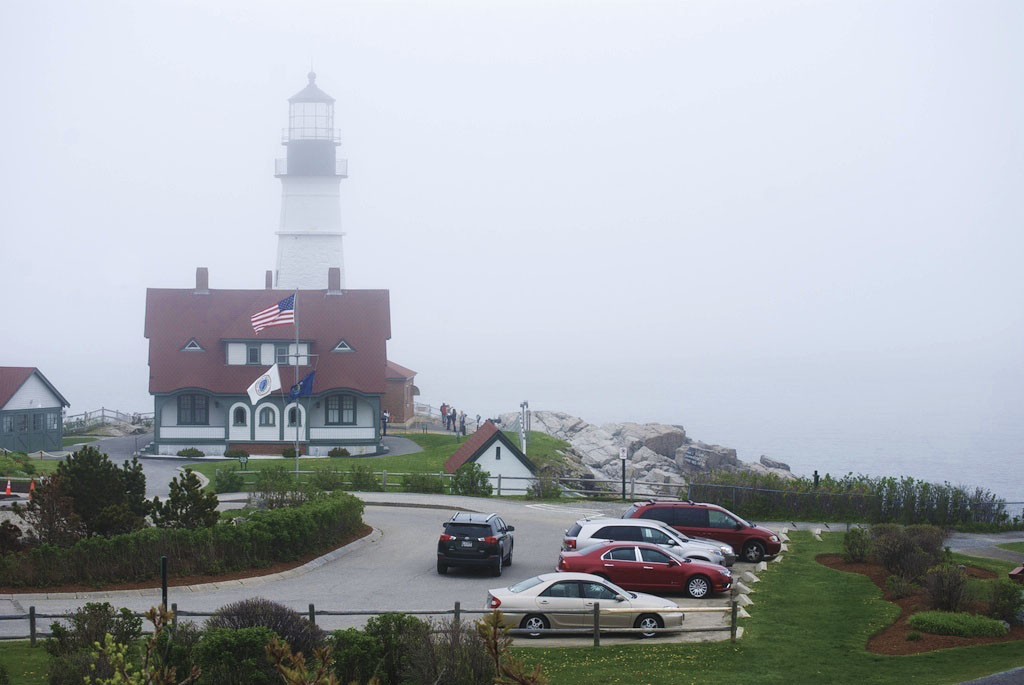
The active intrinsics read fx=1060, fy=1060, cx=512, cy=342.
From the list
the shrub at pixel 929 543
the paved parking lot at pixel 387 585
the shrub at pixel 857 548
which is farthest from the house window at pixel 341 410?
the shrub at pixel 929 543

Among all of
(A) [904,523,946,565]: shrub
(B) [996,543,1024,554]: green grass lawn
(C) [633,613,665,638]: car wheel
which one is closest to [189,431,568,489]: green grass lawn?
(B) [996,543,1024,554]: green grass lawn

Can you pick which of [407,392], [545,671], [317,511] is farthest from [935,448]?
[545,671]

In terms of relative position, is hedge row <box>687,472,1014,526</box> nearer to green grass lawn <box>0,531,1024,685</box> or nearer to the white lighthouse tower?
green grass lawn <box>0,531,1024,685</box>

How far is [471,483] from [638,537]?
1733 cm

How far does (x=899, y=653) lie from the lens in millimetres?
16875

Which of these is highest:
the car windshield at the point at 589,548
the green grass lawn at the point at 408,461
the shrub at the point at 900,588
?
the green grass lawn at the point at 408,461

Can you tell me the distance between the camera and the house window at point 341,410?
56500 millimetres

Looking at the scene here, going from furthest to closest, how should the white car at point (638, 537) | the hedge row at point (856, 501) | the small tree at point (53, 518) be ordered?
the hedge row at point (856, 501) → the white car at point (638, 537) → the small tree at point (53, 518)

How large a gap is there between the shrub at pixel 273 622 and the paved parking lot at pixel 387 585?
3.92 meters

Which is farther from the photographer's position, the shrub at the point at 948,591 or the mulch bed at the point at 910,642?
the shrub at the point at 948,591

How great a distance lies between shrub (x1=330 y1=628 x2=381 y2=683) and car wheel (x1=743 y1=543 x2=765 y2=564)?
598 inches

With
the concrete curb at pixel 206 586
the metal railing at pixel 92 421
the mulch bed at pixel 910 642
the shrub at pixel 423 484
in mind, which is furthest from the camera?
the metal railing at pixel 92 421

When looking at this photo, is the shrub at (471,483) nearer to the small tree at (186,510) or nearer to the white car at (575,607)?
the small tree at (186,510)

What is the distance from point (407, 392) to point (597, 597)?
56.7 meters
